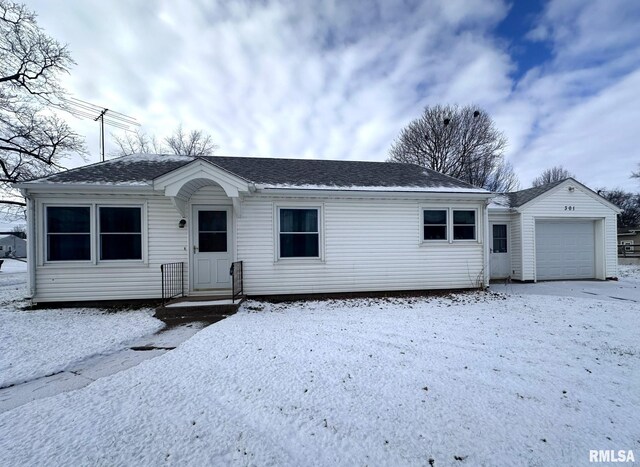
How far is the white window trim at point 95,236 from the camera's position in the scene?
6.98 m

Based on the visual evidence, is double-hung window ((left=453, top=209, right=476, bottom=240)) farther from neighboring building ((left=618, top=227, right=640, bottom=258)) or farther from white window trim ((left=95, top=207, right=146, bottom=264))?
neighboring building ((left=618, top=227, right=640, bottom=258))

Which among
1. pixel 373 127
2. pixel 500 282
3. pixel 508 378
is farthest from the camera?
pixel 373 127

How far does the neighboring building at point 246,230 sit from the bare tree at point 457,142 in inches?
595

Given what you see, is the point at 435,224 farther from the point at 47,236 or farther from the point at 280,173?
Result: the point at 47,236

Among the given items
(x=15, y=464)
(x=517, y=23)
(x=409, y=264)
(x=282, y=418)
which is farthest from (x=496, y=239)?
(x=15, y=464)

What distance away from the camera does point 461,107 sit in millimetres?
22375

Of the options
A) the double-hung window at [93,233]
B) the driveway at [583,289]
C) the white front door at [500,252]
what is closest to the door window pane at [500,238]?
the white front door at [500,252]

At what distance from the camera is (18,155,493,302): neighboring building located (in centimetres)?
704

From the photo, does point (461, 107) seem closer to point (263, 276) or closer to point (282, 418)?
point (263, 276)

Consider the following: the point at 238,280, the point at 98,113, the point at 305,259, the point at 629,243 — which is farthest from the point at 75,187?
the point at 629,243

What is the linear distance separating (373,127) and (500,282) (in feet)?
35.7

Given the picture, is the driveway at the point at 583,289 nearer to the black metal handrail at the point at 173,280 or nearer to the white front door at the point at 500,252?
the white front door at the point at 500,252

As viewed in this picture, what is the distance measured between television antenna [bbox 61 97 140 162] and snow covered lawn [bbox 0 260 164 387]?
39.2 ft

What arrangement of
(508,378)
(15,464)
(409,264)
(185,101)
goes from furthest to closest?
(185,101) < (409,264) < (508,378) < (15,464)
